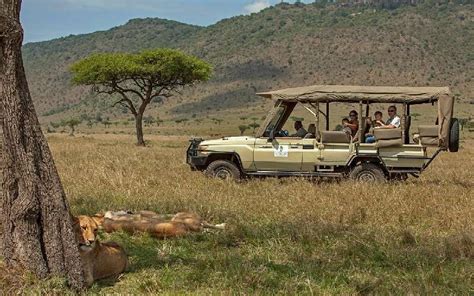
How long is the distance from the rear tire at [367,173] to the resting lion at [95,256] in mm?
7982

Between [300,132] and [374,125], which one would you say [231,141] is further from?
[374,125]

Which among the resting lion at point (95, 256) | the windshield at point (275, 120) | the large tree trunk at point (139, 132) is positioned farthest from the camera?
the large tree trunk at point (139, 132)

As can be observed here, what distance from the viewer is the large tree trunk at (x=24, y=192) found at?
16.6 ft

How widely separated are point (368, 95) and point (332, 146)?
1.32 metres

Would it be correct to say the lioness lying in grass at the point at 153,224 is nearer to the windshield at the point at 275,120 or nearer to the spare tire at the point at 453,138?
the windshield at the point at 275,120

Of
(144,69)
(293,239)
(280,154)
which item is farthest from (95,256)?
(144,69)

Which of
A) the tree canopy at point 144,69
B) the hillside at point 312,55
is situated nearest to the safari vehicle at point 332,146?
the tree canopy at point 144,69

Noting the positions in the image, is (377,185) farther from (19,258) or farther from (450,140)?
(19,258)

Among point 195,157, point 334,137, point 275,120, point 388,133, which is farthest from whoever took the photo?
point 195,157

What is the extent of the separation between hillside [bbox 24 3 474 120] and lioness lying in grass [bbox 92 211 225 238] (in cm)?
6812

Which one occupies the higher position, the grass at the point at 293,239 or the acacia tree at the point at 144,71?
the acacia tree at the point at 144,71

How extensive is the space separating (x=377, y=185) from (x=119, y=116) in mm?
82761

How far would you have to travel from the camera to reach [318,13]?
120938 mm

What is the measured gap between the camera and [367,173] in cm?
1312
